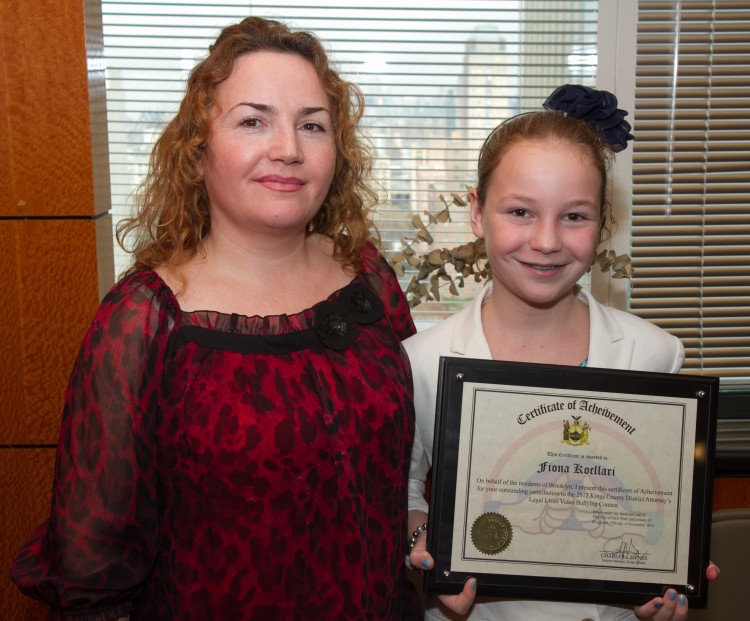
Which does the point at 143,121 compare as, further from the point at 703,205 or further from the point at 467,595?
the point at 467,595

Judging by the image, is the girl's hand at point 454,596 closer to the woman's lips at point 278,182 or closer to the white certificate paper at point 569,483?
the white certificate paper at point 569,483

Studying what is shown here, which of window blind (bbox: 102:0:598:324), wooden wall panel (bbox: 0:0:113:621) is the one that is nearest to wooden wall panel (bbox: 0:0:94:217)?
wooden wall panel (bbox: 0:0:113:621)

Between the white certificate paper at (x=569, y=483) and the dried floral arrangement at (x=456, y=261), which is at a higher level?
the dried floral arrangement at (x=456, y=261)

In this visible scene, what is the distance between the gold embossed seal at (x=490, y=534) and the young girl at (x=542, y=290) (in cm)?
8

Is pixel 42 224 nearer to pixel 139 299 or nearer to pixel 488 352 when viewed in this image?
pixel 139 299

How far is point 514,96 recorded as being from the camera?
10.4 ft

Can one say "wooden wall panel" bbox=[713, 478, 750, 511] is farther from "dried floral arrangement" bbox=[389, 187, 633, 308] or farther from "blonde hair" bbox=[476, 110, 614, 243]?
"blonde hair" bbox=[476, 110, 614, 243]

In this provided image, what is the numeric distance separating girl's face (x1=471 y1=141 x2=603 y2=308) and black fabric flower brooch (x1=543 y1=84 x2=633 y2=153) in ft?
0.42

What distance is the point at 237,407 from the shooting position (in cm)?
143

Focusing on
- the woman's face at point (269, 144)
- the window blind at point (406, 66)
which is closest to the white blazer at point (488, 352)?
the woman's face at point (269, 144)

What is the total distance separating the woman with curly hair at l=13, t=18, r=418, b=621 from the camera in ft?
4.65

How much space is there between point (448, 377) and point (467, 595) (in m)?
0.38

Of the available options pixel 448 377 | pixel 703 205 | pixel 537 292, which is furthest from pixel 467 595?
pixel 703 205

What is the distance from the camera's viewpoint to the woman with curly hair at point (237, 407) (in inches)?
55.8
